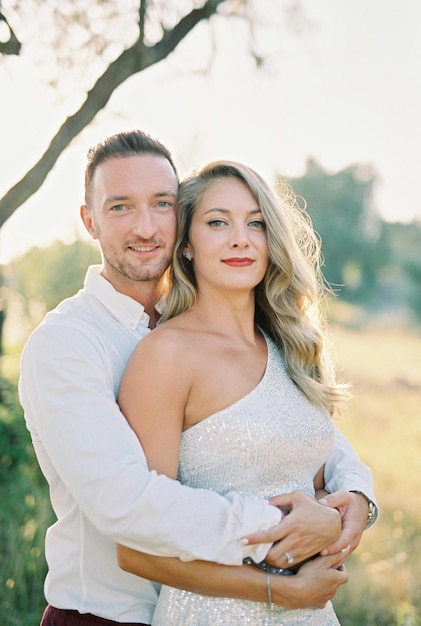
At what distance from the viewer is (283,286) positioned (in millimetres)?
2912

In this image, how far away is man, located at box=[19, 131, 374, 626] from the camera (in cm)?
216

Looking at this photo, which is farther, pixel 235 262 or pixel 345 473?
pixel 345 473

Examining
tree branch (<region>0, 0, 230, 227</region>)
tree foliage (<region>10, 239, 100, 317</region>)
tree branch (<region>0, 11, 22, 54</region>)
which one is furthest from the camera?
tree foliage (<region>10, 239, 100, 317</region>)

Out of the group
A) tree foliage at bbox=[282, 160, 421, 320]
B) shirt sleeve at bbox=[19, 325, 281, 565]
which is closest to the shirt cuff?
shirt sleeve at bbox=[19, 325, 281, 565]

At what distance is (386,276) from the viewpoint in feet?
107

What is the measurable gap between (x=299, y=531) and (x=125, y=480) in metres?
0.54

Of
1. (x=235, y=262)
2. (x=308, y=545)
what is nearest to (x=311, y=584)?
(x=308, y=545)

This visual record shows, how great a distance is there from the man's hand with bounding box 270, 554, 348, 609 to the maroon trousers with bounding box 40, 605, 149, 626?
45 cm

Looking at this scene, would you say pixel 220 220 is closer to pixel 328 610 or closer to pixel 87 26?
pixel 328 610

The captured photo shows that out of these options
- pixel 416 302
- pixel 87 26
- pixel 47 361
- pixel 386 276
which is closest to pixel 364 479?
pixel 47 361

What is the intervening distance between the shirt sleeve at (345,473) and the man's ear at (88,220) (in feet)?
3.75

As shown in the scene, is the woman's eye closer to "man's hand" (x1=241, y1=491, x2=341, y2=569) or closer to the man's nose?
the man's nose

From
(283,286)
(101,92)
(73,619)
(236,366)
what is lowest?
(73,619)

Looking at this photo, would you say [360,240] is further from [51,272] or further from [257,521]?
[257,521]
